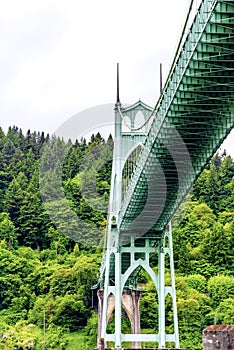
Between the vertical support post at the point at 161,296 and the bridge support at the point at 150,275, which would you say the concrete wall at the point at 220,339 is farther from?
the vertical support post at the point at 161,296

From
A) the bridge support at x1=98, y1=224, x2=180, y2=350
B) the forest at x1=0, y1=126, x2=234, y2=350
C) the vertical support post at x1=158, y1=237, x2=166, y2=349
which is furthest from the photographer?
the forest at x1=0, y1=126, x2=234, y2=350

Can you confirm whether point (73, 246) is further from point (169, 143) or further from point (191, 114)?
point (191, 114)

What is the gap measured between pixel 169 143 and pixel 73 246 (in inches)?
1819

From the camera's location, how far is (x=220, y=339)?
5.33 meters

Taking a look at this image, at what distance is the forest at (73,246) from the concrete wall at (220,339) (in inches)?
1595

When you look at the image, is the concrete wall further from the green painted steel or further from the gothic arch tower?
the gothic arch tower

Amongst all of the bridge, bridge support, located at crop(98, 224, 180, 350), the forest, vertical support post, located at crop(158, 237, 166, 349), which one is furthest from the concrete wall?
the forest

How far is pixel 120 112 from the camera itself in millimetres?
33094

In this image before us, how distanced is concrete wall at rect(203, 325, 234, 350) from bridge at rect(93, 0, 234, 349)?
8498 millimetres

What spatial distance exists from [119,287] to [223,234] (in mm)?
26828

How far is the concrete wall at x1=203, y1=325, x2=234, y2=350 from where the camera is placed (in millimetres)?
5316

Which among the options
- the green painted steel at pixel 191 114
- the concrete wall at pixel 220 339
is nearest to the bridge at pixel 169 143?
the green painted steel at pixel 191 114

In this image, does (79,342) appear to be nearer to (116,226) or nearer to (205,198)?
(116,226)

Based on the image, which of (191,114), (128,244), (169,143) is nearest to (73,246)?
(128,244)
